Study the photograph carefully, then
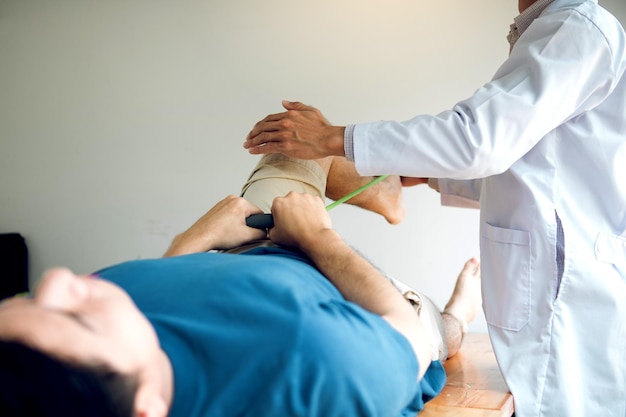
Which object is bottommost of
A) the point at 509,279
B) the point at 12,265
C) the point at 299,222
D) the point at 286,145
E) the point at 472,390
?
the point at 12,265

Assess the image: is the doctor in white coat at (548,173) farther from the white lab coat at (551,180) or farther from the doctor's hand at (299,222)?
the doctor's hand at (299,222)

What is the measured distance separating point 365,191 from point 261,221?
0.63m

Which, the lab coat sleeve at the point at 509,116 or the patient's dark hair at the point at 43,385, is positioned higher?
the lab coat sleeve at the point at 509,116

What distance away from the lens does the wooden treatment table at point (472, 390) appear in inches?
53.7

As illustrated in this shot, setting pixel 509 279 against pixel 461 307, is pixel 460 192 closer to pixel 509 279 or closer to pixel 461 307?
pixel 461 307


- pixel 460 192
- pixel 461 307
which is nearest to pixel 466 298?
pixel 461 307

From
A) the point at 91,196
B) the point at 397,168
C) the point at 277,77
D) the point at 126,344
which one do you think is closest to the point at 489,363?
the point at 397,168

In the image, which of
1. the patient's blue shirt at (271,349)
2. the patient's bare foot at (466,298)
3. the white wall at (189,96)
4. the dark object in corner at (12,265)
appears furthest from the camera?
the dark object in corner at (12,265)

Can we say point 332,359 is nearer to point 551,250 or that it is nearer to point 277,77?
point 551,250

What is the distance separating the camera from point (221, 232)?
137cm

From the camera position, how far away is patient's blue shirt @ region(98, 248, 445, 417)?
835mm

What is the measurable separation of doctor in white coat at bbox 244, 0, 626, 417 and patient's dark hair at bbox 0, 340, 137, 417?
829 mm

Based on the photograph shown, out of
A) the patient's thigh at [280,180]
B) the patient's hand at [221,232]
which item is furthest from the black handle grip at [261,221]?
the patient's thigh at [280,180]

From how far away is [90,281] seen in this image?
32.5 inches
